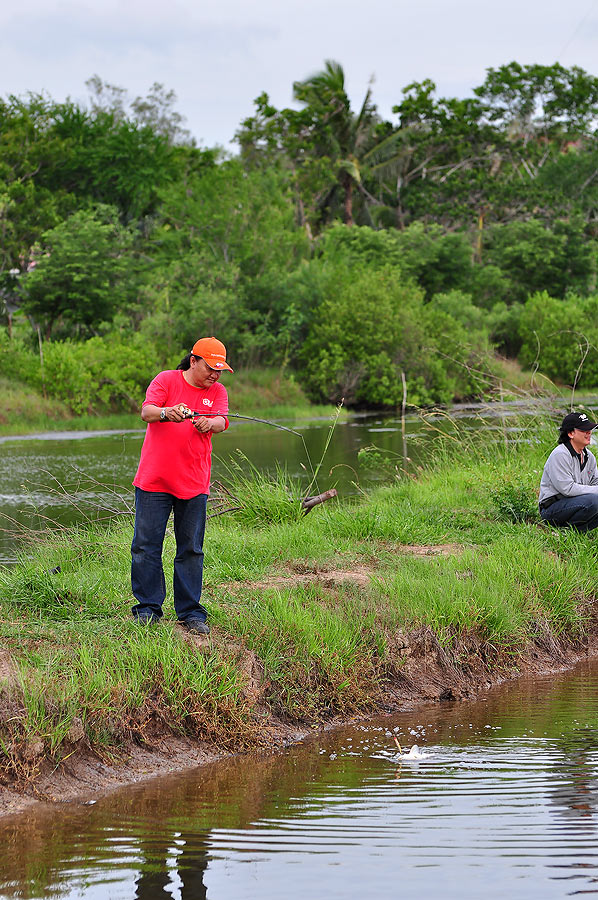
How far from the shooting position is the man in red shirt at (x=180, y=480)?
602cm

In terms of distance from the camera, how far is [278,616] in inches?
253

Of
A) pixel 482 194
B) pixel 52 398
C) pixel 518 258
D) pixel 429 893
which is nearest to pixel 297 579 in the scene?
pixel 429 893

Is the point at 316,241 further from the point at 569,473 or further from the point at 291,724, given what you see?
the point at 291,724

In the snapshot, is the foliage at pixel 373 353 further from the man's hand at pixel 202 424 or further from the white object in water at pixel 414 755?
the white object in water at pixel 414 755

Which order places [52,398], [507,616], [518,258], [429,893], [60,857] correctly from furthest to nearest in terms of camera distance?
[518,258]
[52,398]
[507,616]
[60,857]
[429,893]

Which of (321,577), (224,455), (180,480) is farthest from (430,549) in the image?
(224,455)

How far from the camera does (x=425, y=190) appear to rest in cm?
5484

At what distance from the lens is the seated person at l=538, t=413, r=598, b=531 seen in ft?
28.7

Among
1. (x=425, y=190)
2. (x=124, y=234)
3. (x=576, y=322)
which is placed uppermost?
(x=425, y=190)

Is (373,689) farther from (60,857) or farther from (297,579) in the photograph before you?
(60,857)

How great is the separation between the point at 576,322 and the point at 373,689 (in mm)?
41972

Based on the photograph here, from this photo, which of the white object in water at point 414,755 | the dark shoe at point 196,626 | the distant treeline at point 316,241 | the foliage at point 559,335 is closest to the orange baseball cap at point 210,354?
the dark shoe at point 196,626

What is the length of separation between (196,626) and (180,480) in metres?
0.86

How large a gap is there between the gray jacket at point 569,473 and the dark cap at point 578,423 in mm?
220
